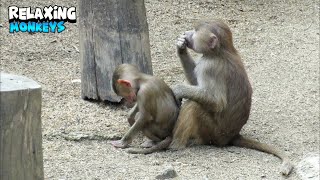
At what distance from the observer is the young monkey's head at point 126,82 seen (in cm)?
580

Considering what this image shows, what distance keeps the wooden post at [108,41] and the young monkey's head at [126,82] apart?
1.99 ft

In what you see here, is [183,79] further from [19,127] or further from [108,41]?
[19,127]

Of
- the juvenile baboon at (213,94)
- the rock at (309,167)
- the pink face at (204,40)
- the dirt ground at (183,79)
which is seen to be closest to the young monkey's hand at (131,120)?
the dirt ground at (183,79)

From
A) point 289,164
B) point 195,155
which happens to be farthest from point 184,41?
point 289,164

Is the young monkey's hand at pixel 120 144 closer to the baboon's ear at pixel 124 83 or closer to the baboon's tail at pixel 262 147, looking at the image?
the baboon's ear at pixel 124 83

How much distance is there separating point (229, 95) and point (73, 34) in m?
3.45

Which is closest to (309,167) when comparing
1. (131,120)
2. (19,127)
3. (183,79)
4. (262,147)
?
(262,147)

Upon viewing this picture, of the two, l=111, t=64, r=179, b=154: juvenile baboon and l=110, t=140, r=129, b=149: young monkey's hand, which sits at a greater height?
l=111, t=64, r=179, b=154: juvenile baboon

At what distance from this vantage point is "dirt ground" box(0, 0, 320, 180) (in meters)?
5.53

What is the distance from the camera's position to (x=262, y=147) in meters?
6.02

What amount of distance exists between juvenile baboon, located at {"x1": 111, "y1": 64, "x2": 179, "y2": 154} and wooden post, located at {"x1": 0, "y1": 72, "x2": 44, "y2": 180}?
2.47m

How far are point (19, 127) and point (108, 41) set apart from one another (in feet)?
11.0

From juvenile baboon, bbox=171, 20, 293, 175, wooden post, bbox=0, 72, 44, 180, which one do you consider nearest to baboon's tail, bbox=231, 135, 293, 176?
juvenile baboon, bbox=171, 20, 293, 175

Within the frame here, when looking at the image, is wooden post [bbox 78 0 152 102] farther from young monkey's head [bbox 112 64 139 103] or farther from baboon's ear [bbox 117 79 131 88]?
baboon's ear [bbox 117 79 131 88]
